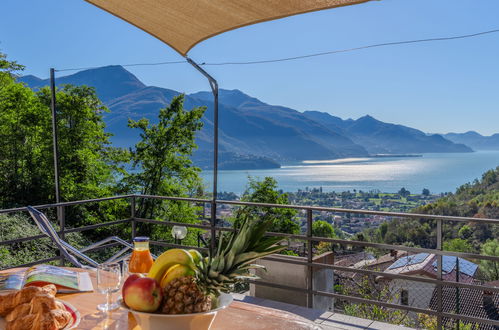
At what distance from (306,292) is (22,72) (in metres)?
18.0

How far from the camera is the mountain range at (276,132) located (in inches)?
1051

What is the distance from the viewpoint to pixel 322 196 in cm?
2345

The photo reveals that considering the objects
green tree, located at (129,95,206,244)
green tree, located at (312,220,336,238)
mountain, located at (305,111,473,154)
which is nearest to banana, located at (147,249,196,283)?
green tree, located at (312,220,336,238)

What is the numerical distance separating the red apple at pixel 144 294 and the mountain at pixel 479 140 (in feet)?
102

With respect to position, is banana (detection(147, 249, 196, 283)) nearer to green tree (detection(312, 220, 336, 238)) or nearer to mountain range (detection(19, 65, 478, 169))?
green tree (detection(312, 220, 336, 238))

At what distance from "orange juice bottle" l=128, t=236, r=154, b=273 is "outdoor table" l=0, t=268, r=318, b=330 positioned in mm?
104

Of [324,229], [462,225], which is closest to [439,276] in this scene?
[462,225]

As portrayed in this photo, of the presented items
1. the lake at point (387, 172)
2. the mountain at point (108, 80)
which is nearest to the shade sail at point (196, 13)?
the lake at point (387, 172)

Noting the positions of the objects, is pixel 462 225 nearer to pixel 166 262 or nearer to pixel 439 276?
pixel 439 276

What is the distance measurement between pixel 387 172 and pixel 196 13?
30143 mm

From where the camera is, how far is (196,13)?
2.27m

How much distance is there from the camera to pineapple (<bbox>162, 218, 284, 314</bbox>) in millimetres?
933

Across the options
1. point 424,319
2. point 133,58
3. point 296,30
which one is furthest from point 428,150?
point 424,319

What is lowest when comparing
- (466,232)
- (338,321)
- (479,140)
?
(466,232)
